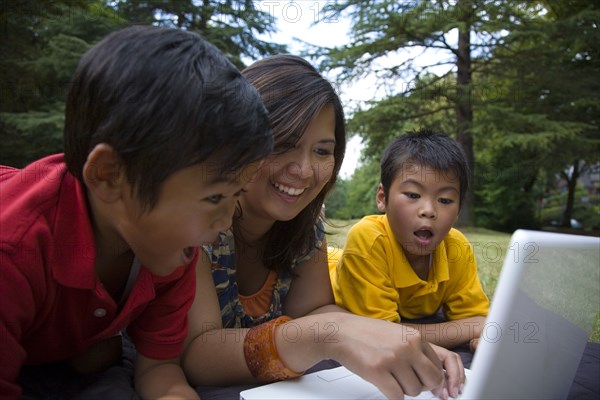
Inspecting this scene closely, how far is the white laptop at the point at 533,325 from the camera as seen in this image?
0.55 m

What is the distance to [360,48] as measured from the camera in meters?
9.09

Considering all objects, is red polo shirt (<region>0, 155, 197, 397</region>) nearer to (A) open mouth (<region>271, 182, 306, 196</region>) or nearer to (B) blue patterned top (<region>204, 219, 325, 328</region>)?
(B) blue patterned top (<region>204, 219, 325, 328</region>)

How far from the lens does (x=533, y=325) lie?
0.64 m

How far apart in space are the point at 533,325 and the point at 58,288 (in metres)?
0.74

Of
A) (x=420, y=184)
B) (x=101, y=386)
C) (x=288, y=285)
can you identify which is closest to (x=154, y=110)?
(x=101, y=386)

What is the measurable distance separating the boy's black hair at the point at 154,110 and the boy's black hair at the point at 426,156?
3.05 feet

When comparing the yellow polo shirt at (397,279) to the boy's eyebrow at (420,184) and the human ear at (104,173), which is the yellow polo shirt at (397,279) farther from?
the human ear at (104,173)

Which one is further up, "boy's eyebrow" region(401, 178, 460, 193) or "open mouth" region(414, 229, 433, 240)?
"boy's eyebrow" region(401, 178, 460, 193)

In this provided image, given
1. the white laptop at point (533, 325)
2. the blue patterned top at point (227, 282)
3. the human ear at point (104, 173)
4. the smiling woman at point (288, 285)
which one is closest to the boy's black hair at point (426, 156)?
the smiling woman at point (288, 285)

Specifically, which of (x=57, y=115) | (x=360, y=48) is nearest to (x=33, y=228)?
(x=57, y=115)

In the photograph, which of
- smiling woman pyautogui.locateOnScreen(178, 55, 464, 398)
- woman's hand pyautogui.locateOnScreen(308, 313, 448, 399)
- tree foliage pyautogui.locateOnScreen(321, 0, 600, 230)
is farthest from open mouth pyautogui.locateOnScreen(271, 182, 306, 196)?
tree foliage pyautogui.locateOnScreen(321, 0, 600, 230)

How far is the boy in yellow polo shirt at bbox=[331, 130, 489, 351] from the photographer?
1.46m

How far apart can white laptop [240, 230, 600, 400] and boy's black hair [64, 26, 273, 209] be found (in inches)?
15.7

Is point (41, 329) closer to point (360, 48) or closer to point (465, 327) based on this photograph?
point (465, 327)
